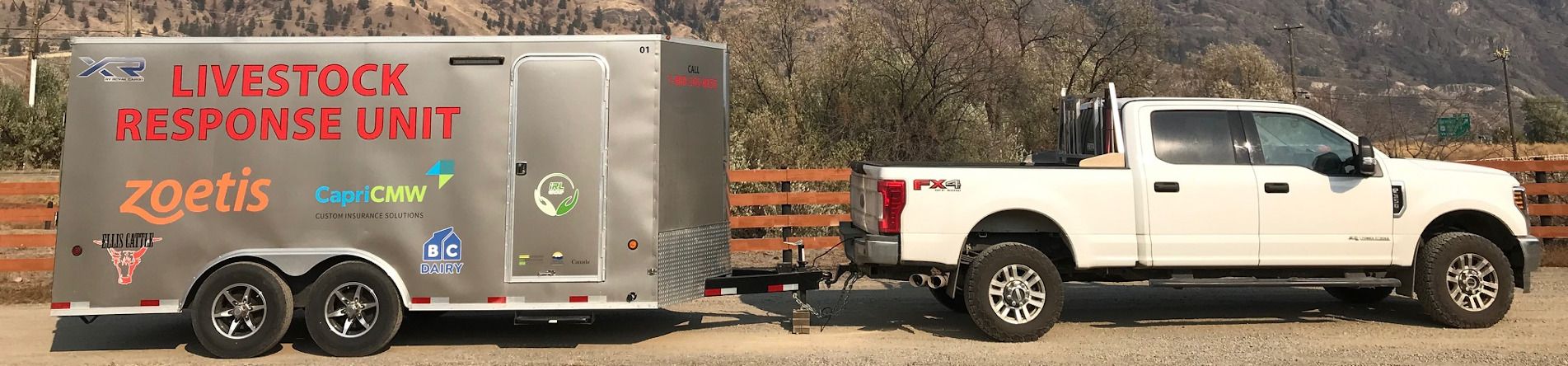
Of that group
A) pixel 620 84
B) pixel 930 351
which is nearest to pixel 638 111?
pixel 620 84

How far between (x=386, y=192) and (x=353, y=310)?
90 centimetres

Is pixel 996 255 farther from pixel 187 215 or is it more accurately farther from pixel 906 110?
pixel 906 110

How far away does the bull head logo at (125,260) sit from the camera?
706 centimetres

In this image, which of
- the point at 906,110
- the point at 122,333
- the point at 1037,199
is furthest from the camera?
the point at 906,110

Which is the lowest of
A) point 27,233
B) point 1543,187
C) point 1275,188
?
point 27,233

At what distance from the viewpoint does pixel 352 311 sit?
284 inches

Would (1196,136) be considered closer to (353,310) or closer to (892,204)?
(892,204)

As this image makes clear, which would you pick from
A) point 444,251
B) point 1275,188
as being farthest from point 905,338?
point 444,251

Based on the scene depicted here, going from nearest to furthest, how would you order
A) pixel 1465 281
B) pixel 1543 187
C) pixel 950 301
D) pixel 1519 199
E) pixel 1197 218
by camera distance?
pixel 1197 218
pixel 1465 281
pixel 1519 199
pixel 950 301
pixel 1543 187

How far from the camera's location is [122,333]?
8.29 meters

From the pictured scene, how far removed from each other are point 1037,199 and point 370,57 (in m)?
5.04

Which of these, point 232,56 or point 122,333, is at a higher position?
point 232,56

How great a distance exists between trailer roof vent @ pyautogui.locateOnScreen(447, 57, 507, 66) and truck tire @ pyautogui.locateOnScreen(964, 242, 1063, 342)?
3853 millimetres

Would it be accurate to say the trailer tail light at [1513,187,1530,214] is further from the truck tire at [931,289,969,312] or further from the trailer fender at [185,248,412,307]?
the trailer fender at [185,248,412,307]
